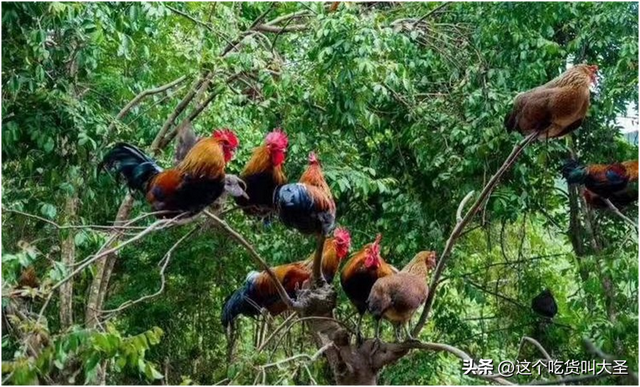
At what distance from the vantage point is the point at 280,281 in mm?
4184

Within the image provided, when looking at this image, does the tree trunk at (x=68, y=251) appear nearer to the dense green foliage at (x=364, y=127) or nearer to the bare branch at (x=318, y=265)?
the dense green foliage at (x=364, y=127)

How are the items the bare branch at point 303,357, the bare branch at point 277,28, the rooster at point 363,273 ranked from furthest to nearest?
the bare branch at point 277,28 → the rooster at point 363,273 → the bare branch at point 303,357

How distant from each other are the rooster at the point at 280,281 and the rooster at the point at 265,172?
46 centimetres

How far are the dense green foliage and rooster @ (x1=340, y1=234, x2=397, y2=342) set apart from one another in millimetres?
433

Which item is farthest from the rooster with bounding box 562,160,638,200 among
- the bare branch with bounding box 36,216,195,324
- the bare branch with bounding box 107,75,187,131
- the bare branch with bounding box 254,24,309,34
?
the bare branch with bounding box 107,75,187,131

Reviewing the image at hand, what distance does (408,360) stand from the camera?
5770mm

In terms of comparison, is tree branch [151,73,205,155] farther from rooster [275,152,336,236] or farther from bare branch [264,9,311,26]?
rooster [275,152,336,236]

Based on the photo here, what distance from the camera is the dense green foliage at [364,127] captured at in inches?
150

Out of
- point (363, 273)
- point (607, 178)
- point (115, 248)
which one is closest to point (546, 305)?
point (363, 273)

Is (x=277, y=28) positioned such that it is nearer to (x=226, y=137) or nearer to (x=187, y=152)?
(x=187, y=152)

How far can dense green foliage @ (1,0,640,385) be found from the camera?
12.5 feet

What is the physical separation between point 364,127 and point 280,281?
120 centimetres

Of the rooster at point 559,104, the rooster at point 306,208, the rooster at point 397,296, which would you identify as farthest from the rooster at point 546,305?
the rooster at point 306,208

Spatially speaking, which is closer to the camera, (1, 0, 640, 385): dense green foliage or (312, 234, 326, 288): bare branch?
(312, 234, 326, 288): bare branch
